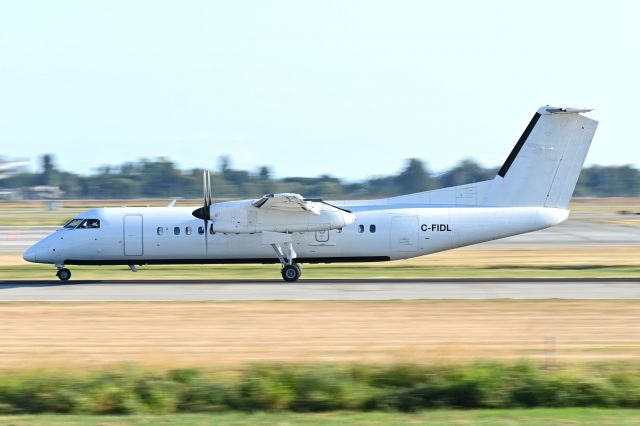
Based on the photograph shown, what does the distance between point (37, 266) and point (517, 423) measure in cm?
2623

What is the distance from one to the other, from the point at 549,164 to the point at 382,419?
17647 millimetres

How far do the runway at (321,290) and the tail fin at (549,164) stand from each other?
263 centimetres

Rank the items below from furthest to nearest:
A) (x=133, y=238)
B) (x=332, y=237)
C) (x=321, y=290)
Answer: (x=133, y=238) → (x=332, y=237) → (x=321, y=290)

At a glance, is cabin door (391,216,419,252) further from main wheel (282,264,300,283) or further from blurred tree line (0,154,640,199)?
blurred tree line (0,154,640,199)

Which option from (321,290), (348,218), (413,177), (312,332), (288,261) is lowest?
(312,332)

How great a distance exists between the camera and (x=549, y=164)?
84.6 feet

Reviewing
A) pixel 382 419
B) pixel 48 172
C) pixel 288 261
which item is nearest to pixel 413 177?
pixel 288 261

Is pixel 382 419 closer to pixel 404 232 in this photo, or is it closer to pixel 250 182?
pixel 404 232

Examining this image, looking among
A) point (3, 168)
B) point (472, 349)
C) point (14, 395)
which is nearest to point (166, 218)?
point (472, 349)

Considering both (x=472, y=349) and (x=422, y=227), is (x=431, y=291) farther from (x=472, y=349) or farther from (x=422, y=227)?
(x=472, y=349)

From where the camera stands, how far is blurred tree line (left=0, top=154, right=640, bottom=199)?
48594mm

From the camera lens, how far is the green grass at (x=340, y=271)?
89.4ft

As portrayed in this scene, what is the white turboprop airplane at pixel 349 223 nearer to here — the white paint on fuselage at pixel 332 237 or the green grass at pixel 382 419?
the white paint on fuselage at pixel 332 237

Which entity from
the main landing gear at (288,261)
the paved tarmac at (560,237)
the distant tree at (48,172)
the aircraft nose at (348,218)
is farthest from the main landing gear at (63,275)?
the distant tree at (48,172)
